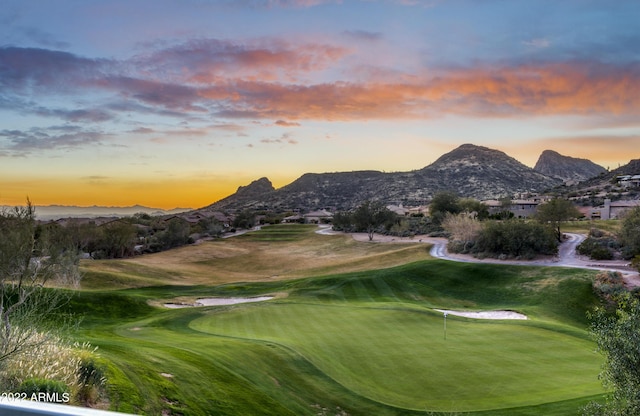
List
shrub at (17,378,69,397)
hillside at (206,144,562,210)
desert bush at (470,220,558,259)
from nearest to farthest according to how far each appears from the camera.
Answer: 1. shrub at (17,378,69,397)
2. desert bush at (470,220,558,259)
3. hillside at (206,144,562,210)

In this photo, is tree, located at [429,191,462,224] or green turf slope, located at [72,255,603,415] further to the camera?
tree, located at [429,191,462,224]

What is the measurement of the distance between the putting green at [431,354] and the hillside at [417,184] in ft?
369

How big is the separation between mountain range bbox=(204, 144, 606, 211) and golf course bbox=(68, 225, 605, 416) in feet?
327

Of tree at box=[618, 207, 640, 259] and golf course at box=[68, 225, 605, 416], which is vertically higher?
tree at box=[618, 207, 640, 259]

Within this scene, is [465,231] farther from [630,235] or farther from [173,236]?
[173,236]

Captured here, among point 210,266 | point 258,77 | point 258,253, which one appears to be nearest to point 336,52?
point 258,77

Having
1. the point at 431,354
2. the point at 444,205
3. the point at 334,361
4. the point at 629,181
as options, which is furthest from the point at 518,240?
the point at 629,181

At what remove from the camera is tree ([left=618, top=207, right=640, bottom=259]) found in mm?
37203

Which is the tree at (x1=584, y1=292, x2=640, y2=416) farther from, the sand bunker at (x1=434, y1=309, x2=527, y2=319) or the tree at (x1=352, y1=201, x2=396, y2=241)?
the tree at (x1=352, y1=201, x2=396, y2=241)

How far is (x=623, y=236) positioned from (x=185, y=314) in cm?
3511

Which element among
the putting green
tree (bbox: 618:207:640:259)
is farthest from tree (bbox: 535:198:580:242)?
the putting green

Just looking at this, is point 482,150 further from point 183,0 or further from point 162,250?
point 183,0

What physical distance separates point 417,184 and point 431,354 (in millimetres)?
146188

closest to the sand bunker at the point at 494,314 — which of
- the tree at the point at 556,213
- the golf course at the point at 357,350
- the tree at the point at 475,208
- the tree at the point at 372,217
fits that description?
the golf course at the point at 357,350
